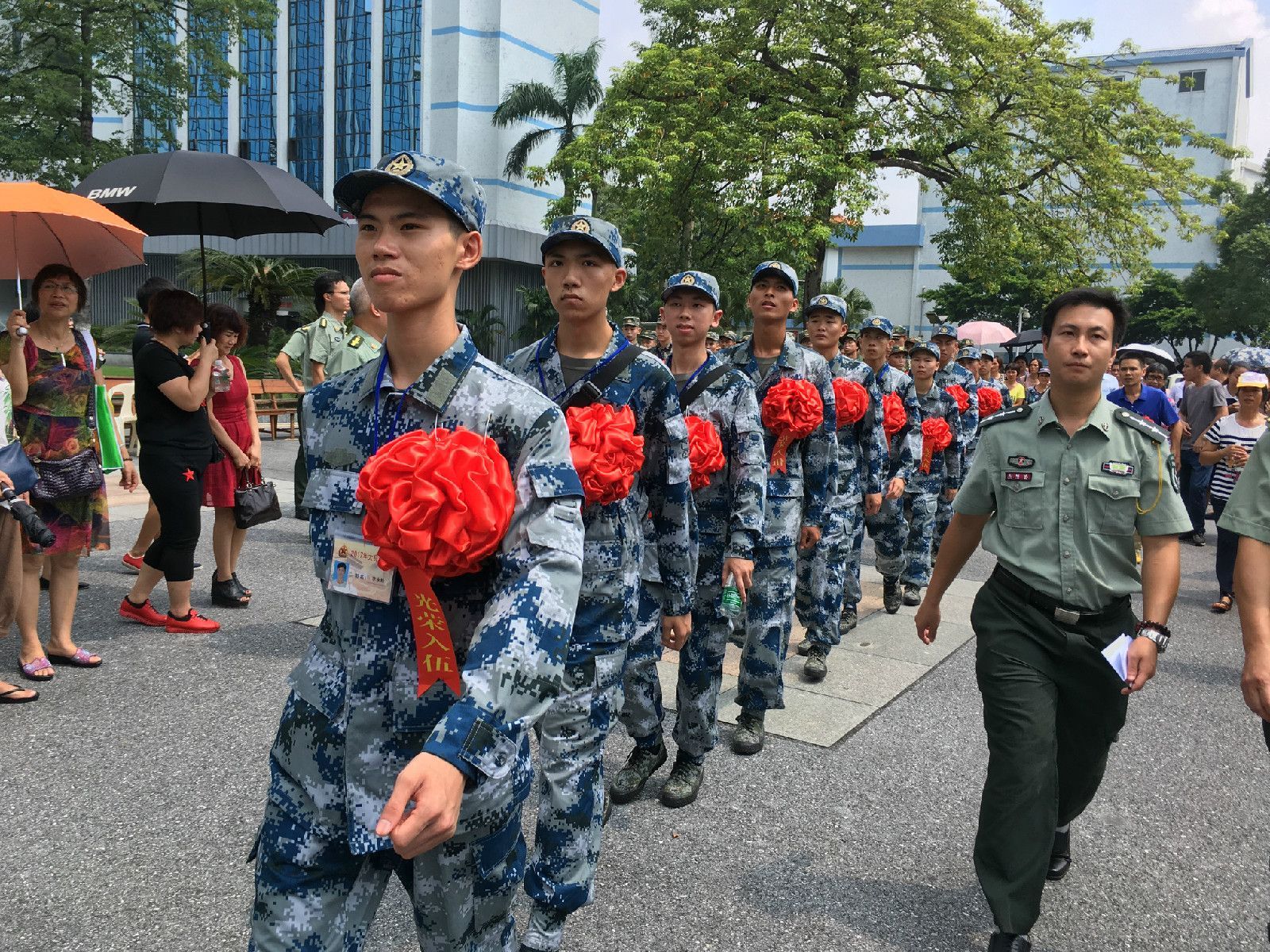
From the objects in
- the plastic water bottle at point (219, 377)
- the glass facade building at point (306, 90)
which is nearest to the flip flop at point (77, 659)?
the plastic water bottle at point (219, 377)

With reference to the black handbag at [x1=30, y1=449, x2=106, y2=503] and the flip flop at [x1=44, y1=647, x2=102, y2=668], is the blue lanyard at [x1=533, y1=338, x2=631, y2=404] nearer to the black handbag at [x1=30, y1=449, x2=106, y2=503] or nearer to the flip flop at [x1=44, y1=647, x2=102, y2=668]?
the black handbag at [x1=30, y1=449, x2=106, y2=503]

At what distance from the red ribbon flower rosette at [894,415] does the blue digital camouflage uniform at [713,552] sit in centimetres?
397

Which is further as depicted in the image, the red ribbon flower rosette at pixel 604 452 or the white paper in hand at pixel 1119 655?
the red ribbon flower rosette at pixel 604 452

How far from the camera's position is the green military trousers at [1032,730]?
10.7 feet

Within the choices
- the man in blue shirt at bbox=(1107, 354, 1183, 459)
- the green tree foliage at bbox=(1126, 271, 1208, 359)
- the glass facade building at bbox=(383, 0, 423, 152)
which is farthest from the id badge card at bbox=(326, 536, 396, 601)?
the green tree foliage at bbox=(1126, 271, 1208, 359)

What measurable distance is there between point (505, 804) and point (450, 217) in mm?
1186

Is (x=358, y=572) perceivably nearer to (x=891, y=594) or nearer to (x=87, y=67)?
(x=891, y=594)

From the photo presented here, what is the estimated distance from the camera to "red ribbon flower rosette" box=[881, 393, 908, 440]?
8555mm

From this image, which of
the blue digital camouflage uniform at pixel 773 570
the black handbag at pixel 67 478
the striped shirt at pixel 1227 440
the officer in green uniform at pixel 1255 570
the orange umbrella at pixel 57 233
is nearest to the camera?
the officer in green uniform at pixel 1255 570

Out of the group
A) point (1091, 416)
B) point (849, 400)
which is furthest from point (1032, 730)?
point (849, 400)

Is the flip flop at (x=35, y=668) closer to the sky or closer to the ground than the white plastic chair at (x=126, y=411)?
closer to the ground

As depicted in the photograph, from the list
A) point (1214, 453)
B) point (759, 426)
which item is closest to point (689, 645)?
point (759, 426)

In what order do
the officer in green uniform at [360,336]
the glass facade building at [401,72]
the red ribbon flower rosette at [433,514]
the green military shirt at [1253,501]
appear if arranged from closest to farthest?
the red ribbon flower rosette at [433,514], the green military shirt at [1253,501], the officer in green uniform at [360,336], the glass facade building at [401,72]

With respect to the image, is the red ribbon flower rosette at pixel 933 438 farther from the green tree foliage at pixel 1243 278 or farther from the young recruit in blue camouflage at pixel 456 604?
the green tree foliage at pixel 1243 278
